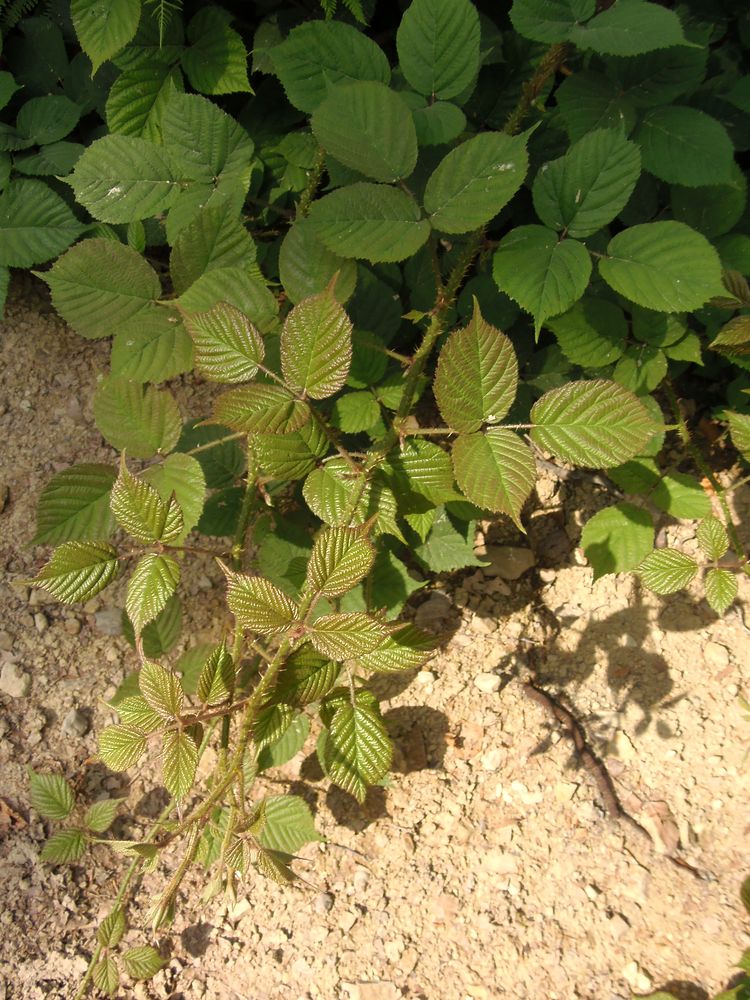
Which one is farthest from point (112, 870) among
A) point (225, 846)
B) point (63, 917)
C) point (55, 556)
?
point (55, 556)

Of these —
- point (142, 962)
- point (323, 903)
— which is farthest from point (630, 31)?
point (142, 962)

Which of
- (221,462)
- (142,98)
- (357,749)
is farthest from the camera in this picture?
(142,98)

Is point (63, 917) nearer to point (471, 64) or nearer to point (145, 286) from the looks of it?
point (145, 286)

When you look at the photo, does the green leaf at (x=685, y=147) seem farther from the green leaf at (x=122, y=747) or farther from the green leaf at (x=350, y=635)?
the green leaf at (x=122, y=747)

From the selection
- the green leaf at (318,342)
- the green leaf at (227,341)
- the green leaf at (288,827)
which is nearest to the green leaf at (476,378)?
the green leaf at (318,342)

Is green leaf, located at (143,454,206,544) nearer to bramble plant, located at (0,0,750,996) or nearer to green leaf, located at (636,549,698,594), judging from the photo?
bramble plant, located at (0,0,750,996)

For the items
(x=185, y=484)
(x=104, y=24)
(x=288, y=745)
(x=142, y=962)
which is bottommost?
(x=142, y=962)

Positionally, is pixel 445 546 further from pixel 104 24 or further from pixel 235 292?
pixel 104 24
